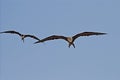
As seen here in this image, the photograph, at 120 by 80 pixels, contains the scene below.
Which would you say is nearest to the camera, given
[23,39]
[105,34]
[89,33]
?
[105,34]

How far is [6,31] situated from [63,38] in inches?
421

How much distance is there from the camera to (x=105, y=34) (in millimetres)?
35031

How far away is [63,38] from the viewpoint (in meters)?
37.4

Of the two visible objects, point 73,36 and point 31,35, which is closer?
point 73,36

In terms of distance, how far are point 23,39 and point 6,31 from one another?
75.6 inches

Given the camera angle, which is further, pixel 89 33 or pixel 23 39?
pixel 23 39

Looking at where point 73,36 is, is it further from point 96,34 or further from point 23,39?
point 23,39

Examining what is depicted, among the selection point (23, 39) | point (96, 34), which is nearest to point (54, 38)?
point (96, 34)

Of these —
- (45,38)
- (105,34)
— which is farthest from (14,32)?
(105,34)

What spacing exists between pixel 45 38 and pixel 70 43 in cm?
238

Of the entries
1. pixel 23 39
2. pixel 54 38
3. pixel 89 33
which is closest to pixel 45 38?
pixel 54 38

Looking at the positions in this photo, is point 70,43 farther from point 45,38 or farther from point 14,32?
point 14,32

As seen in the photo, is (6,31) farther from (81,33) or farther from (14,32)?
(81,33)

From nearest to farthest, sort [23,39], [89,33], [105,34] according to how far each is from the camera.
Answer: [105,34], [89,33], [23,39]
